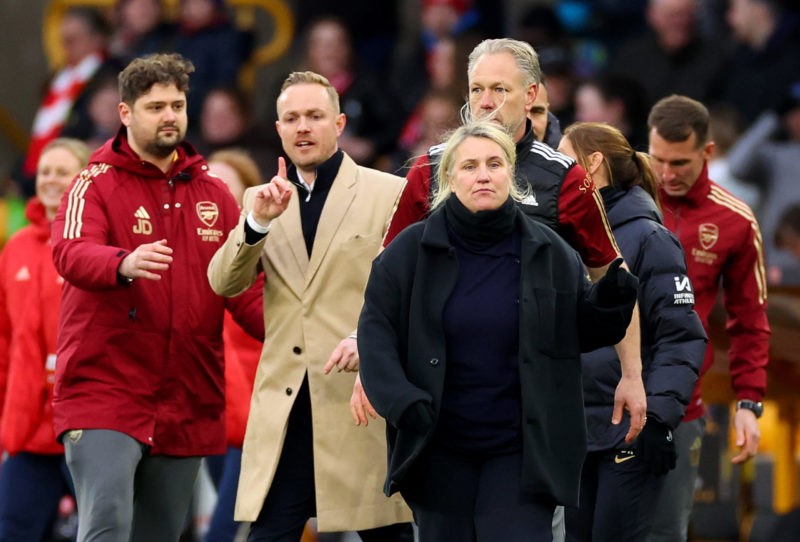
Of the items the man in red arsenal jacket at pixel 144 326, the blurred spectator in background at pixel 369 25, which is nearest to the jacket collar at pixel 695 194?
the man in red arsenal jacket at pixel 144 326

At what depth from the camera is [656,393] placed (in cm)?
809

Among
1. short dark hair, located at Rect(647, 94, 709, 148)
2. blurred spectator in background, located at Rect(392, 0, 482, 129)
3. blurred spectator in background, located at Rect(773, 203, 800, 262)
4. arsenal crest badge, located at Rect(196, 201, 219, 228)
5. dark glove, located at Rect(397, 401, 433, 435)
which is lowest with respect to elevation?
dark glove, located at Rect(397, 401, 433, 435)

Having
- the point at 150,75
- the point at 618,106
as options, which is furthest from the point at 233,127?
the point at 150,75

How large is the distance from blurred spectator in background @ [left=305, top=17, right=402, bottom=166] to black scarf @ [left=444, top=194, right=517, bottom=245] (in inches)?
287

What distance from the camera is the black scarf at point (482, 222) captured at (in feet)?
23.4

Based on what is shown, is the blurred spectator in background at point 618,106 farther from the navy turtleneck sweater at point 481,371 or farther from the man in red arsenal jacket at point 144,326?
the navy turtleneck sweater at point 481,371

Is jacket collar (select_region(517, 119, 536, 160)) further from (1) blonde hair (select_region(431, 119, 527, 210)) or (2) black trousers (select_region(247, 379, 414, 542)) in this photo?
(2) black trousers (select_region(247, 379, 414, 542))

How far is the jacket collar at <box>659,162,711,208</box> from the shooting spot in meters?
9.08

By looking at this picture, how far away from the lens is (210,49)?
1616cm

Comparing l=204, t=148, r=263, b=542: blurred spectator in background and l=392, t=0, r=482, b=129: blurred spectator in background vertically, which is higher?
l=392, t=0, r=482, b=129: blurred spectator in background

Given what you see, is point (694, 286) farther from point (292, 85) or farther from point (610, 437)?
point (292, 85)

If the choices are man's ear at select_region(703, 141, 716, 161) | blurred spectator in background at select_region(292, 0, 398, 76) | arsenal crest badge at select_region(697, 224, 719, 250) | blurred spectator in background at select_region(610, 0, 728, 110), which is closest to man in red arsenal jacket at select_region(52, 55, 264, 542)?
arsenal crest badge at select_region(697, 224, 719, 250)

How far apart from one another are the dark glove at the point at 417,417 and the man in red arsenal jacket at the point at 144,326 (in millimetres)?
1454

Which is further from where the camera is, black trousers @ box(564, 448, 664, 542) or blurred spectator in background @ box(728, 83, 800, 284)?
blurred spectator in background @ box(728, 83, 800, 284)
